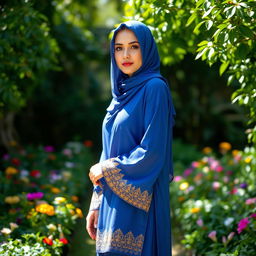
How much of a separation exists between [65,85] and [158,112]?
9653mm

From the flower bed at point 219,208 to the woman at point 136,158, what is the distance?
0.85 m

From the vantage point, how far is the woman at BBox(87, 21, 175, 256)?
204cm

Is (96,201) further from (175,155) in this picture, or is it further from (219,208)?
(175,155)

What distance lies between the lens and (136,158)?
2.03 meters

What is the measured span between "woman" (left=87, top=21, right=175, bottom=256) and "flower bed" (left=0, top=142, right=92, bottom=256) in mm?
921

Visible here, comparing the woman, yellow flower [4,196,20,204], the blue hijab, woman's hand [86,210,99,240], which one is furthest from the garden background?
woman's hand [86,210,99,240]

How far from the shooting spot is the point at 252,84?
2908 mm

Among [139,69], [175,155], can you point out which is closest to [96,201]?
[139,69]

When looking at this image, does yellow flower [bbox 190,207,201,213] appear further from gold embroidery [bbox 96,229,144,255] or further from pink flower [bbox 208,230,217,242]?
gold embroidery [bbox 96,229,144,255]

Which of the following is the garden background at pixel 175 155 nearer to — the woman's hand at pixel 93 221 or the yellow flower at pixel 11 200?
the yellow flower at pixel 11 200

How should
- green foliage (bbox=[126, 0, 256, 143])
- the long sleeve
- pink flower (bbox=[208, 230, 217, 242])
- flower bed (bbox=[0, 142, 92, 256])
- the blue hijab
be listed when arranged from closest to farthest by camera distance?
the long sleeve, the blue hijab, green foliage (bbox=[126, 0, 256, 143]), flower bed (bbox=[0, 142, 92, 256]), pink flower (bbox=[208, 230, 217, 242])

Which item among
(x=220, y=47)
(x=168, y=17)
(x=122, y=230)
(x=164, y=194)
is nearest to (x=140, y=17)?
(x=168, y=17)

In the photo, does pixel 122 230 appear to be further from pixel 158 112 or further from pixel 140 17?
pixel 140 17

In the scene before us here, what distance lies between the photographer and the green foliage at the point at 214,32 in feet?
7.42
